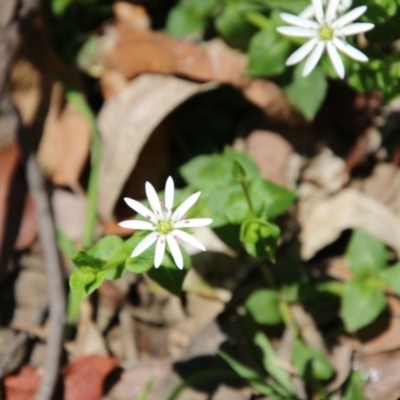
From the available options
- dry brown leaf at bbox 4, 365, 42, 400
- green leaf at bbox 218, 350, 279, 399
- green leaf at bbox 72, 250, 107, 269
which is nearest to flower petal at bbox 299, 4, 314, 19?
green leaf at bbox 72, 250, 107, 269

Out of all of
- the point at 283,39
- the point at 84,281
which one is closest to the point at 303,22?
the point at 283,39

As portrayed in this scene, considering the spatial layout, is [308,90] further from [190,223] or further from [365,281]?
[190,223]

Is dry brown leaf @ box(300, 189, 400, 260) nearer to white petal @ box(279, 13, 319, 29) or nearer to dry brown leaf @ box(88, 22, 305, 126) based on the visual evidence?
dry brown leaf @ box(88, 22, 305, 126)

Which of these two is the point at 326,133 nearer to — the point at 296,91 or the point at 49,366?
the point at 296,91

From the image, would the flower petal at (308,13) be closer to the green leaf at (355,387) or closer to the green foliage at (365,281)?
the green foliage at (365,281)

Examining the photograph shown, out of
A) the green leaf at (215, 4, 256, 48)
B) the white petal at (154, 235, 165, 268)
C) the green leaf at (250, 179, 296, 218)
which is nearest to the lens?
the white petal at (154, 235, 165, 268)
